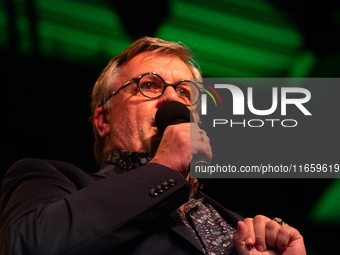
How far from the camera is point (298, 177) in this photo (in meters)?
2.06

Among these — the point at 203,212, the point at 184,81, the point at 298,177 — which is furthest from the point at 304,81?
the point at 203,212

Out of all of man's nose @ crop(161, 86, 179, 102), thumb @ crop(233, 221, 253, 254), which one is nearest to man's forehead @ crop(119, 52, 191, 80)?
man's nose @ crop(161, 86, 179, 102)

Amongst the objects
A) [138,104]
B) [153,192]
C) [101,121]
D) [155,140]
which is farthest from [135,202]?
[101,121]

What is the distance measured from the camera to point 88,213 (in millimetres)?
948

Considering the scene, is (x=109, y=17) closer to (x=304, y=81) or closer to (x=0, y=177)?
(x=0, y=177)

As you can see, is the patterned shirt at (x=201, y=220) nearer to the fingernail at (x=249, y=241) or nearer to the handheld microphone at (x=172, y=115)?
the fingernail at (x=249, y=241)

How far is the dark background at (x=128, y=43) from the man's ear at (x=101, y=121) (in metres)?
0.22

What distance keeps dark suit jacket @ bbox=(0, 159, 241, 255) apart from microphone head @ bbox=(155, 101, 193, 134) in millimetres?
285

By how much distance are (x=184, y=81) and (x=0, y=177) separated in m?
1.25

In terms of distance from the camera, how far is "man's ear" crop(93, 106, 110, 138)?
6.18ft

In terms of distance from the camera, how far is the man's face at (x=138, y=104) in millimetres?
1642

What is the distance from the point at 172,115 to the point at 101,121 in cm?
72

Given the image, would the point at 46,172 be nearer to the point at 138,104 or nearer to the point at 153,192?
the point at 153,192

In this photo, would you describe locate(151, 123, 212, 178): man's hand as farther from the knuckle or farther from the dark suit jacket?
Answer: the knuckle
